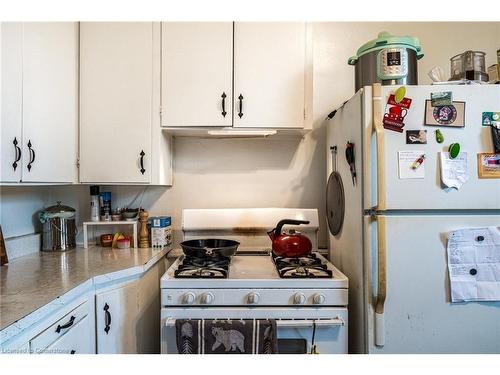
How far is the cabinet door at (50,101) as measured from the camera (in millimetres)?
1486

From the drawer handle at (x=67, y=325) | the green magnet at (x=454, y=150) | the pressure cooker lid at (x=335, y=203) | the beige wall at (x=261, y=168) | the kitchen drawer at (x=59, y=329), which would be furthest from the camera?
the beige wall at (x=261, y=168)

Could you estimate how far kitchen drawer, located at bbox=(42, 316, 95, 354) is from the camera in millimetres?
1099

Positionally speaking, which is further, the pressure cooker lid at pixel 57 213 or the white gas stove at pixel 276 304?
the pressure cooker lid at pixel 57 213

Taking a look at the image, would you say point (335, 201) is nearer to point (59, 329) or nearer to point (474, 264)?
point (474, 264)

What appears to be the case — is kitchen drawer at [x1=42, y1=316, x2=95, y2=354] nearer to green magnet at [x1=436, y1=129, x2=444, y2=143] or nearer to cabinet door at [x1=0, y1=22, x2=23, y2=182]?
cabinet door at [x1=0, y1=22, x2=23, y2=182]

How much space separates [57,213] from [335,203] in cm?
174

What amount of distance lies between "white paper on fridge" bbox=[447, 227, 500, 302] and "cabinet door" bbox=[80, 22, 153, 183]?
1638mm

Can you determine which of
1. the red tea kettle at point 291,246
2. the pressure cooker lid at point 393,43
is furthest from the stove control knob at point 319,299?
the pressure cooker lid at point 393,43

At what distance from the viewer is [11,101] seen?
4.52ft

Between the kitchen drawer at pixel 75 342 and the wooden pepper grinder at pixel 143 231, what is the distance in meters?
0.69

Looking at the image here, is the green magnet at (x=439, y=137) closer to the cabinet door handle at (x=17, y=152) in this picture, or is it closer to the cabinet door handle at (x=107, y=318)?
the cabinet door handle at (x=107, y=318)

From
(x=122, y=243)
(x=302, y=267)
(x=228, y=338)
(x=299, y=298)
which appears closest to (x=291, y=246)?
(x=302, y=267)
